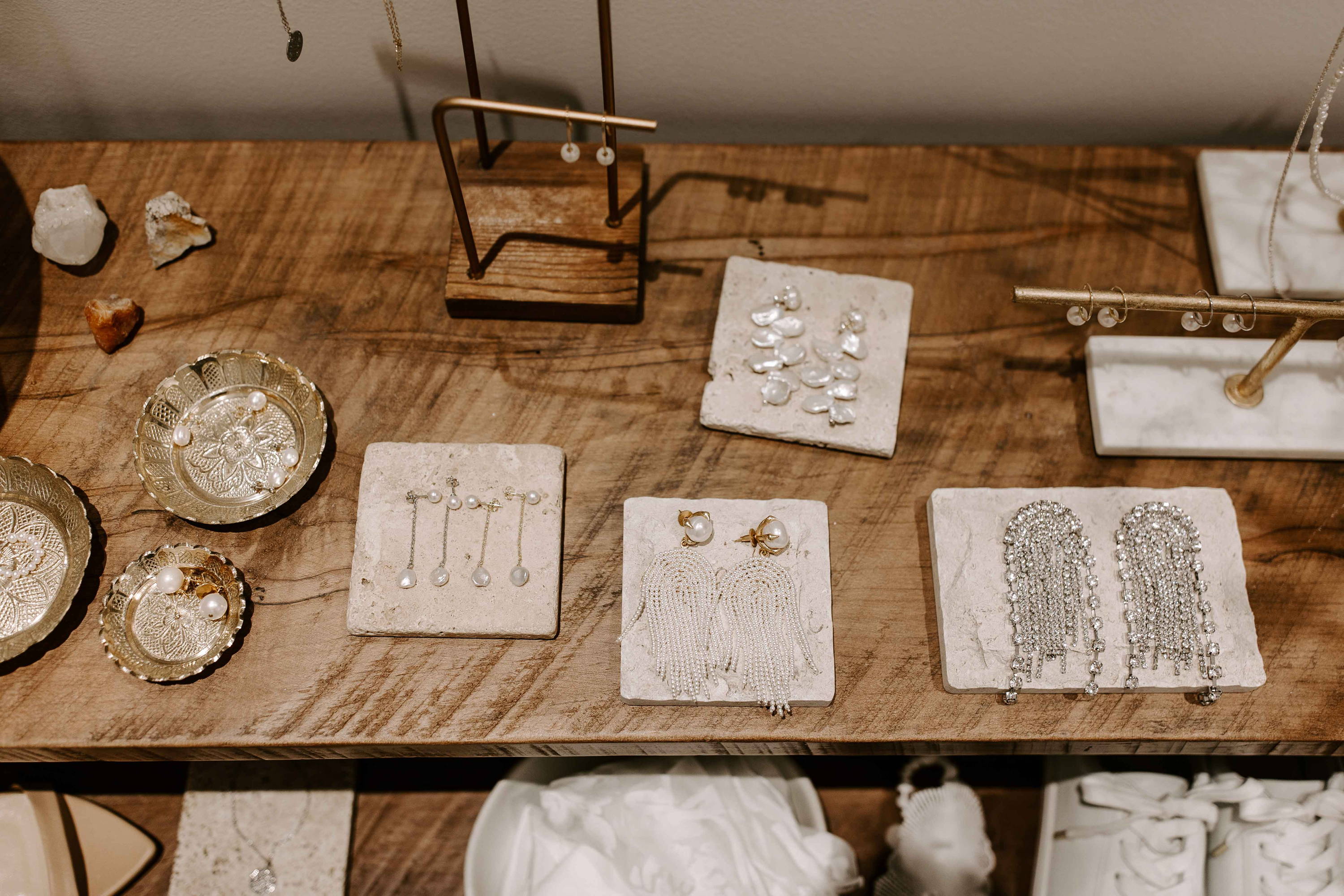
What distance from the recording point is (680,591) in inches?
33.9

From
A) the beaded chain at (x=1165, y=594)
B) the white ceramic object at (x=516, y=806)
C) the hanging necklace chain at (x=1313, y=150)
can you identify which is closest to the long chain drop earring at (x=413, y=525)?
the white ceramic object at (x=516, y=806)

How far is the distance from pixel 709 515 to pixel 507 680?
26cm

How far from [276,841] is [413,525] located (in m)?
0.60

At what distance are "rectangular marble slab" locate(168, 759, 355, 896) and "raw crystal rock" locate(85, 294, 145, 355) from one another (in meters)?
0.59

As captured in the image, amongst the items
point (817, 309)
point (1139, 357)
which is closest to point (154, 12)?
point (817, 309)

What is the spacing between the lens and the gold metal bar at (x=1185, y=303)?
836mm

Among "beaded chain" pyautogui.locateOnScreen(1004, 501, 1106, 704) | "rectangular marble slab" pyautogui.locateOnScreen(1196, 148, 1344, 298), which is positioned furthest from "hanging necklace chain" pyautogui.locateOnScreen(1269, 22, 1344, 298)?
"beaded chain" pyautogui.locateOnScreen(1004, 501, 1106, 704)

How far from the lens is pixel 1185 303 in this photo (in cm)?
85

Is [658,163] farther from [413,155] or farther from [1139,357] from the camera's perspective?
[1139,357]

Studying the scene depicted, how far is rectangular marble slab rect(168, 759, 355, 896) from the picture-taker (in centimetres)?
113

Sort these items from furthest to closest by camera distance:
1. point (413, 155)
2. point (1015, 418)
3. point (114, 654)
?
point (413, 155)
point (1015, 418)
point (114, 654)

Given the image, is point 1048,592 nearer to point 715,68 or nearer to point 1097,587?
point 1097,587

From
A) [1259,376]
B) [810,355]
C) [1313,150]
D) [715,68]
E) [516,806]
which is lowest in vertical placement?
[516,806]

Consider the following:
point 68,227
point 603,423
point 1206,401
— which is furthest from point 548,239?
point 1206,401
